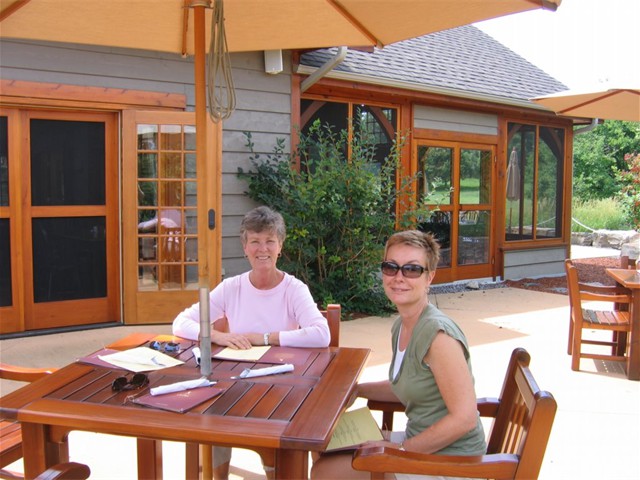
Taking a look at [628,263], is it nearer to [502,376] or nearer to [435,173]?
[502,376]

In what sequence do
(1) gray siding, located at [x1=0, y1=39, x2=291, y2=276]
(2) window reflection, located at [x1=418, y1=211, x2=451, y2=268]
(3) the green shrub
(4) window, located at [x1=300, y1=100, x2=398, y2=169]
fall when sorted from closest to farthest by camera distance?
1. (1) gray siding, located at [x1=0, y1=39, x2=291, y2=276]
2. (4) window, located at [x1=300, y1=100, x2=398, y2=169]
3. (2) window reflection, located at [x1=418, y1=211, x2=451, y2=268]
4. (3) the green shrub

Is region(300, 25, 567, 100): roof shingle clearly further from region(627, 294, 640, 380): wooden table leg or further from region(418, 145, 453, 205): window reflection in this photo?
region(627, 294, 640, 380): wooden table leg

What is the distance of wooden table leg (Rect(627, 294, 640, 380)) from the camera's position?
180 inches

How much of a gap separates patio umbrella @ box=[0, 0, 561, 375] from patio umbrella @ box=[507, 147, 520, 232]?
716 cm

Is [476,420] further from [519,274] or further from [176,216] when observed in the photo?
[519,274]

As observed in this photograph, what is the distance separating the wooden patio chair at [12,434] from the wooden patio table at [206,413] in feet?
1.28

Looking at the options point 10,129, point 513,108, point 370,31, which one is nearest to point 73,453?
point 370,31

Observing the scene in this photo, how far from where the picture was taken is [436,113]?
27.9ft

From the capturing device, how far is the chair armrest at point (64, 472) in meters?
1.64

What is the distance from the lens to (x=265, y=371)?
2.10m

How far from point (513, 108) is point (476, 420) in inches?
325

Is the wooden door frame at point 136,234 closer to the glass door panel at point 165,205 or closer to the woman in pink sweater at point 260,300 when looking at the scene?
the glass door panel at point 165,205

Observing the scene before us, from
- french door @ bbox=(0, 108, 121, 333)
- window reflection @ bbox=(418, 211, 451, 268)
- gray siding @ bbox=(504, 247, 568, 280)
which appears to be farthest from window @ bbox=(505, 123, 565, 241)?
french door @ bbox=(0, 108, 121, 333)

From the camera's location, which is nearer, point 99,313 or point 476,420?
point 476,420
